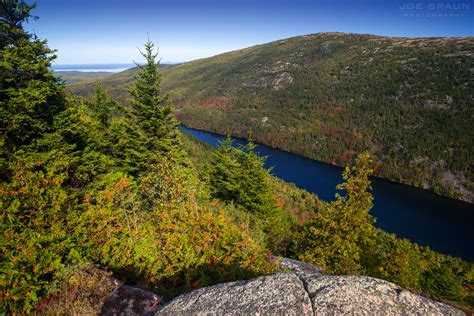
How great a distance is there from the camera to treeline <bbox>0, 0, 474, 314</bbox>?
20.4 feet

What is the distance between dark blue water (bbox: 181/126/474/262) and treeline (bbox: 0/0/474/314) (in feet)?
250

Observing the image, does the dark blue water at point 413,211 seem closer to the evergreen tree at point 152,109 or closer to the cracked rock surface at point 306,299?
the evergreen tree at point 152,109

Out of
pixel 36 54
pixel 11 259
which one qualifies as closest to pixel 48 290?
pixel 11 259

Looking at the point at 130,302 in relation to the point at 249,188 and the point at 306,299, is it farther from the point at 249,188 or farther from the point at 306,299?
the point at 249,188

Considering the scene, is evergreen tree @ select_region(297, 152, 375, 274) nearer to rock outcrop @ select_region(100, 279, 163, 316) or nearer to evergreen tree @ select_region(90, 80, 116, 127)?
rock outcrop @ select_region(100, 279, 163, 316)

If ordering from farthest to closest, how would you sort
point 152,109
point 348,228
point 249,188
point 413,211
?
point 413,211 → point 249,188 → point 152,109 → point 348,228

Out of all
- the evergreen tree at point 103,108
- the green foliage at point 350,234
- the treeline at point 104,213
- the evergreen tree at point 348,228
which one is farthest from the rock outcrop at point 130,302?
the evergreen tree at point 103,108

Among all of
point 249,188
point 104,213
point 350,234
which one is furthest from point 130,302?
point 249,188

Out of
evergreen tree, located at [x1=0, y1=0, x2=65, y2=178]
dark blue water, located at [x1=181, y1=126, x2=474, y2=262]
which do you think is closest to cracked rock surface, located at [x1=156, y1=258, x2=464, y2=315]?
evergreen tree, located at [x1=0, y1=0, x2=65, y2=178]

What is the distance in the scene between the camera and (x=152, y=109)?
19.0 m

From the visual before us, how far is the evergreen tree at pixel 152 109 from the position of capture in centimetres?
1864

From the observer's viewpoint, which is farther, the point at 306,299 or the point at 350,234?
the point at 350,234

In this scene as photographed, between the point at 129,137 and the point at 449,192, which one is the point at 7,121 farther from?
the point at 449,192

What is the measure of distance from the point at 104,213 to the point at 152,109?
12.2 m
